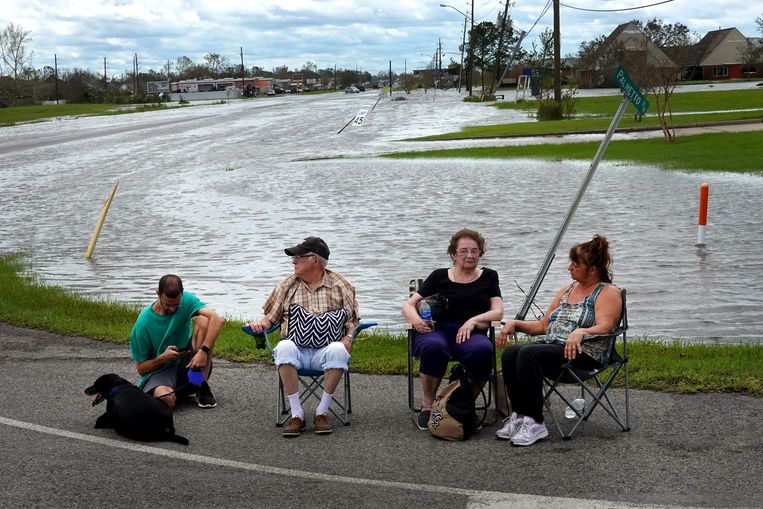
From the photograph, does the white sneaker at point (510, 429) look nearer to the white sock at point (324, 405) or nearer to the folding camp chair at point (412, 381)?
the folding camp chair at point (412, 381)

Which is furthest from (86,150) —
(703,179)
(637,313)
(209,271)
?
(637,313)

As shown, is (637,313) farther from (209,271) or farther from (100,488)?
(100,488)

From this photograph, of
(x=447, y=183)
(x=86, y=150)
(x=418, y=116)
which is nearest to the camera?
(x=447, y=183)

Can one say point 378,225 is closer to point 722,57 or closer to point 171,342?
point 171,342

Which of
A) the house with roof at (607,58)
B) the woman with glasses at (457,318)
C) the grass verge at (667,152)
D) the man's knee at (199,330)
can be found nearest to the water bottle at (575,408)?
the woman with glasses at (457,318)

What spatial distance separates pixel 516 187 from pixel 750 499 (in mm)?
21321

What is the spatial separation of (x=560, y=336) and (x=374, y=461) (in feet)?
4.95

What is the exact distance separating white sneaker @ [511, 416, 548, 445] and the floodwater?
14.6 feet

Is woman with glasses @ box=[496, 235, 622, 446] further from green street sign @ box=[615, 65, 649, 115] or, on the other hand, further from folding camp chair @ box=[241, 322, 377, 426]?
green street sign @ box=[615, 65, 649, 115]

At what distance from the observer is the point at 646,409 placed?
757cm

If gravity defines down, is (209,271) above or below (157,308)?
below

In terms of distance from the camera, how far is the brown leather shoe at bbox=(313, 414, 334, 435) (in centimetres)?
725

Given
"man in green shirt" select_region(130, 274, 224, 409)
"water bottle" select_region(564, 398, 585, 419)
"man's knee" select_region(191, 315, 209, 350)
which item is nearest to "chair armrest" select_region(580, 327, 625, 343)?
"water bottle" select_region(564, 398, 585, 419)

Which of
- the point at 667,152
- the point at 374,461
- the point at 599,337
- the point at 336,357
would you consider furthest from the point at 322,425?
the point at 667,152
